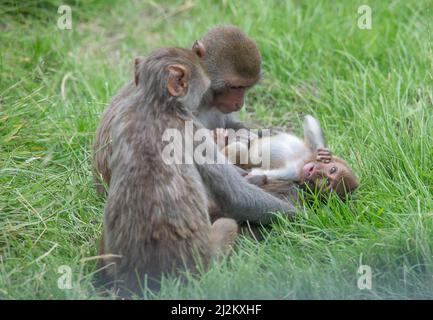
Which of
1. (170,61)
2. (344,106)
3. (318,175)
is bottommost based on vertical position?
(318,175)

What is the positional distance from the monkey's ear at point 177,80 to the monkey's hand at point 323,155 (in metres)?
1.62

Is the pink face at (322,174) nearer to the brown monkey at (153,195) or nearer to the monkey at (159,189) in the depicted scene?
the monkey at (159,189)

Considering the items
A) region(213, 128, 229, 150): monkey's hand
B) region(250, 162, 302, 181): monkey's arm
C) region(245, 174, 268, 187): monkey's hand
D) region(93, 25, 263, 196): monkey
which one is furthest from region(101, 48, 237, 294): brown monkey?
region(213, 128, 229, 150): monkey's hand

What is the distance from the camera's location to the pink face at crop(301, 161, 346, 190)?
23.4 feet

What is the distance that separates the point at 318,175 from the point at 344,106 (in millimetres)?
1811

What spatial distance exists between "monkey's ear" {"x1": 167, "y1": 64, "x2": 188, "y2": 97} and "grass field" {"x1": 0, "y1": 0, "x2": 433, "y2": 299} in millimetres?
1253

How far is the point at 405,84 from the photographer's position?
345 inches

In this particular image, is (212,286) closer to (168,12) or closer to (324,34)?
(324,34)

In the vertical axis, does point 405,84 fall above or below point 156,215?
above

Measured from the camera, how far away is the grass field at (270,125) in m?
5.96

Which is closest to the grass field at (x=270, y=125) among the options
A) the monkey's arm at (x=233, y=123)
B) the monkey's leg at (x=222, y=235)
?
the monkey's leg at (x=222, y=235)

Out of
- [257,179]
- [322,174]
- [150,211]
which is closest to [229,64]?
[257,179]

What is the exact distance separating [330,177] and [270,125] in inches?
81.5
